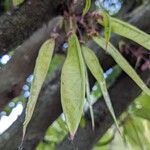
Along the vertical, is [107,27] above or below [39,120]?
below

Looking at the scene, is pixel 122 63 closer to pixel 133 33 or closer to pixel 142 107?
pixel 133 33

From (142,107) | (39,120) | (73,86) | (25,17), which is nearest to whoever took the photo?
(73,86)

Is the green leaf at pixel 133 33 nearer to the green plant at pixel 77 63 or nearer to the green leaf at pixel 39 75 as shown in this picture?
the green plant at pixel 77 63

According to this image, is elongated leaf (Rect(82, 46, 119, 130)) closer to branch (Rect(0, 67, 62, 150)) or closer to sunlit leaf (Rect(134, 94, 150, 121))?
branch (Rect(0, 67, 62, 150))

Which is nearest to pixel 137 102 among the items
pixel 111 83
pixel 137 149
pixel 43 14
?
pixel 137 149

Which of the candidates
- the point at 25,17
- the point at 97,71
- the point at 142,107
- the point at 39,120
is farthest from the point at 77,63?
the point at 142,107

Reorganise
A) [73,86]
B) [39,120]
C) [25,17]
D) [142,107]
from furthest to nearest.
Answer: [142,107]
[39,120]
[25,17]
[73,86]

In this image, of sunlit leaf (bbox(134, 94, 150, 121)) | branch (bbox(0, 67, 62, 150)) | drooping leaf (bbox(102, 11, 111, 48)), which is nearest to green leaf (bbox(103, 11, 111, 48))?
drooping leaf (bbox(102, 11, 111, 48))
